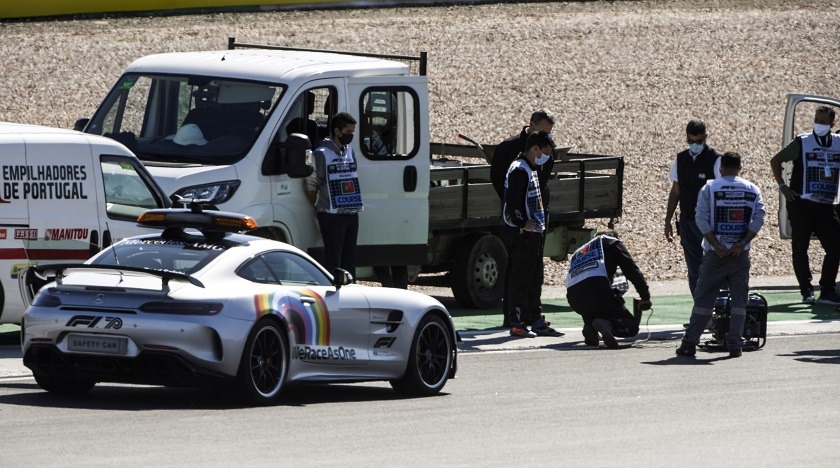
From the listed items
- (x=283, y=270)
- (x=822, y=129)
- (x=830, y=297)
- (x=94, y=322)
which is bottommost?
(x=830, y=297)

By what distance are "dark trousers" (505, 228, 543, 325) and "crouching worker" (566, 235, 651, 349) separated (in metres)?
0.46

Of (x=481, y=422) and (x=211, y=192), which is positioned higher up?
(x=211, y=192)

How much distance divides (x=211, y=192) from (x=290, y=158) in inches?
30.1

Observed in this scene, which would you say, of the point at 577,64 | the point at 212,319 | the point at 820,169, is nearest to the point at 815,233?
the point at 820,169

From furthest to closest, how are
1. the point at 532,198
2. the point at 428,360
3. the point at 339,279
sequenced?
the point at 532,198
the point at 428,360
the point at 339,279

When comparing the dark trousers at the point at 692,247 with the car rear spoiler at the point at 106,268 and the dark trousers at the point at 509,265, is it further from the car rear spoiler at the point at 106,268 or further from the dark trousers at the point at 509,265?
the car rear spoiler at the point at 106,268

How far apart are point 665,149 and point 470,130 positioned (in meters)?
3.39

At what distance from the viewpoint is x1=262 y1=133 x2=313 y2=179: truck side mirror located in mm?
14422

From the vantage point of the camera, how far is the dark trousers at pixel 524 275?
1530 centimetres

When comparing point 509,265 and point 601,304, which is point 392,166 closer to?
point 509,265

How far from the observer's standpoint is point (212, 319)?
1023 cm

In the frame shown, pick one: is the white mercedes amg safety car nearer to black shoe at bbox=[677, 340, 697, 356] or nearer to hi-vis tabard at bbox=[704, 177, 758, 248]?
black shoe at bbox=[677, 340, 697, 356]

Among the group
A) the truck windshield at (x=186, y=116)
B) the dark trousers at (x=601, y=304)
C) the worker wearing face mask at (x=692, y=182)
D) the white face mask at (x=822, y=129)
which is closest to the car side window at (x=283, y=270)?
the truck windshield at (x=186, y=116)

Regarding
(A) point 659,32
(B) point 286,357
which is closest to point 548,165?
(B) point 286,357
